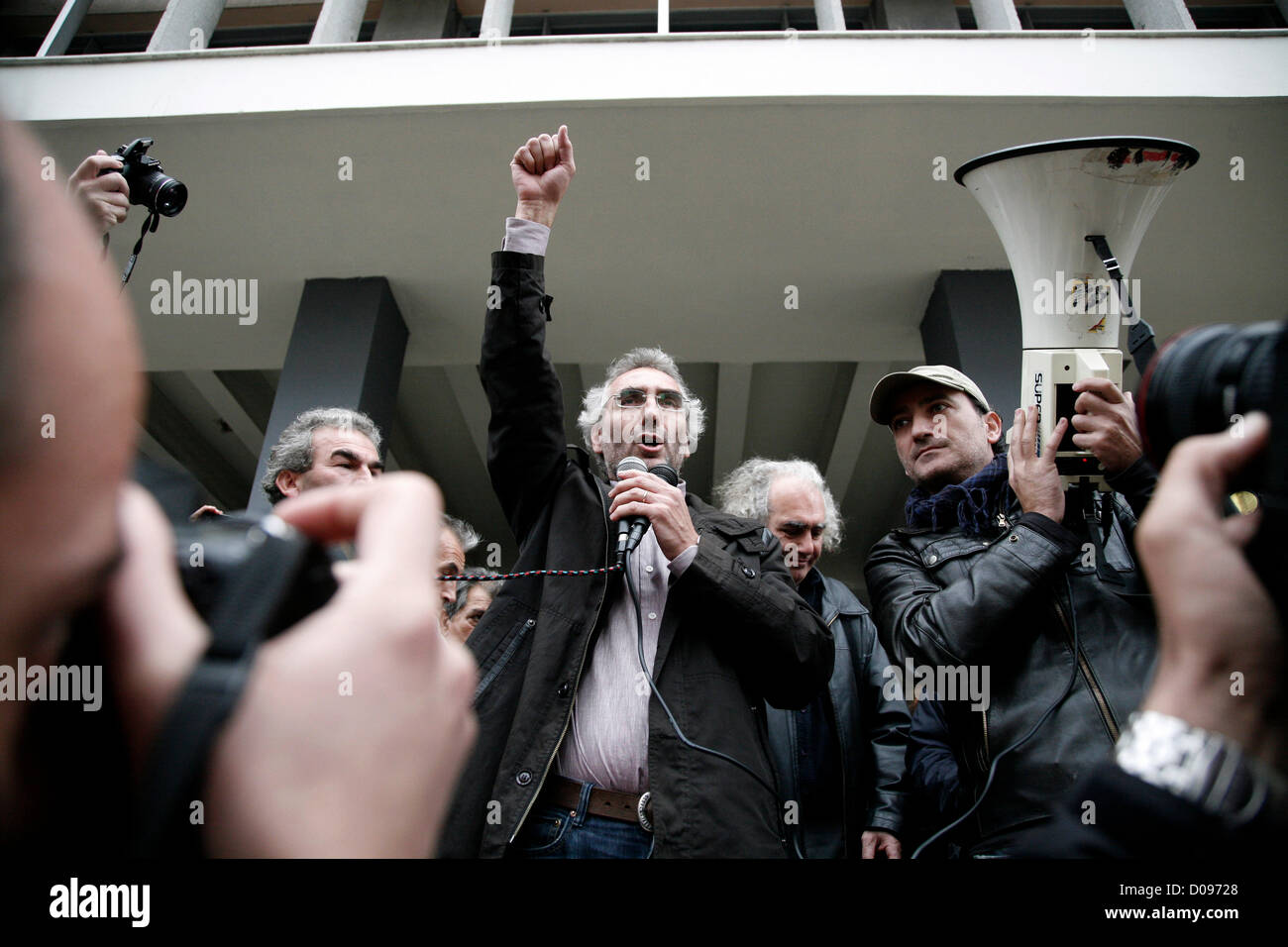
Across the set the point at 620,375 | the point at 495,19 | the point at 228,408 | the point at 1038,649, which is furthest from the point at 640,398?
the point at 228,408

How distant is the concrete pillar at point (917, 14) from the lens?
5.39 meters

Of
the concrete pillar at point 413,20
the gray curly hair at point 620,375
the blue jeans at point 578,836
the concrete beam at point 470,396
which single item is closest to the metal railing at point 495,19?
the concrete pillar at point 413,20

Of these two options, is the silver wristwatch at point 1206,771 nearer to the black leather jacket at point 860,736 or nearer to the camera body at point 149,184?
the black leather jacket at point 860,736

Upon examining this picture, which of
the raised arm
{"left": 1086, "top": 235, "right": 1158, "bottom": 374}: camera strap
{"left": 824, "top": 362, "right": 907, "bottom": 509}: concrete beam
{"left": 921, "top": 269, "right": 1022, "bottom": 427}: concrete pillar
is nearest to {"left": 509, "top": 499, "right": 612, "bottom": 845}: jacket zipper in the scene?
the raised arm

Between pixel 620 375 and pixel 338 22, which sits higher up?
pixel 338 22

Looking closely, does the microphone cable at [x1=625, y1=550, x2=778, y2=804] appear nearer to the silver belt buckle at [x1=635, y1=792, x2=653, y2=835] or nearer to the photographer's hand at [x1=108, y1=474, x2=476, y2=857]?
the silver belt buckle at [x1=635, y1=792, x2=653, y2=835]

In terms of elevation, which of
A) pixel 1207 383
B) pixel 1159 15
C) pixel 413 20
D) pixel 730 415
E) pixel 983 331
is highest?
pixel 413 20

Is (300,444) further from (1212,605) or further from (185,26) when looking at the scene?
(185,26)

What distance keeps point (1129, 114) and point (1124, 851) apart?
3.65 m

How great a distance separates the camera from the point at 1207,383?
52cm

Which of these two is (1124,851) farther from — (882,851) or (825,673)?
(882,851)

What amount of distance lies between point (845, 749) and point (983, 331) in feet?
7.99
